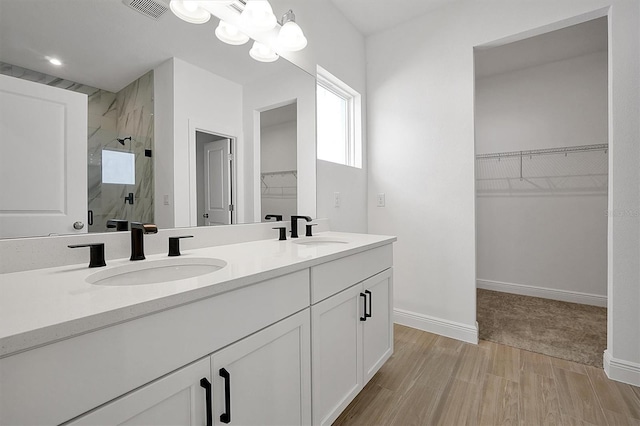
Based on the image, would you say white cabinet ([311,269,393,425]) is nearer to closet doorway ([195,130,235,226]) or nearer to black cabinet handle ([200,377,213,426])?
black cabinet handle ([200,377,213,426])

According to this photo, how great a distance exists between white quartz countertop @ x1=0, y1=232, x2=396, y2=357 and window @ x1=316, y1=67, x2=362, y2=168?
157cm

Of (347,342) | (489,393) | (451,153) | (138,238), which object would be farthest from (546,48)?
(138,238)

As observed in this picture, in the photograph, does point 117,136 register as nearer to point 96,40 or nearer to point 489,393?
point 96,40

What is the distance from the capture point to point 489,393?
5.24 ft

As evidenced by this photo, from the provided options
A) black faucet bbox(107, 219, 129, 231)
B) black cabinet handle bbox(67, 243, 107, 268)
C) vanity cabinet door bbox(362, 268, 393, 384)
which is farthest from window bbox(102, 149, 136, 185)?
vanity cabinet door bbox(362, 268, 393, 384)

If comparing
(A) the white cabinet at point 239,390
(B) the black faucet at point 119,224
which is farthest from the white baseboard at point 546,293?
(B) the black faucet at point 119,224

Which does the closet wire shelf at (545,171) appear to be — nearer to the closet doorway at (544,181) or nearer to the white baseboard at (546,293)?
the closet doorway at (544,181)

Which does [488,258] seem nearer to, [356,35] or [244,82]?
[356,35]

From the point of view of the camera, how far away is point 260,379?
3.02ft

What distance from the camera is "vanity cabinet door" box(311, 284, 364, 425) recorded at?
1154 millimetres

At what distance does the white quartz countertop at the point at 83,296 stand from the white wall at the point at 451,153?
161 centimetres

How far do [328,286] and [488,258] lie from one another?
9.78 ft

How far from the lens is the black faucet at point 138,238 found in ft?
3.47

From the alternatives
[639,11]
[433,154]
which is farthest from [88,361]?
[639,11]
